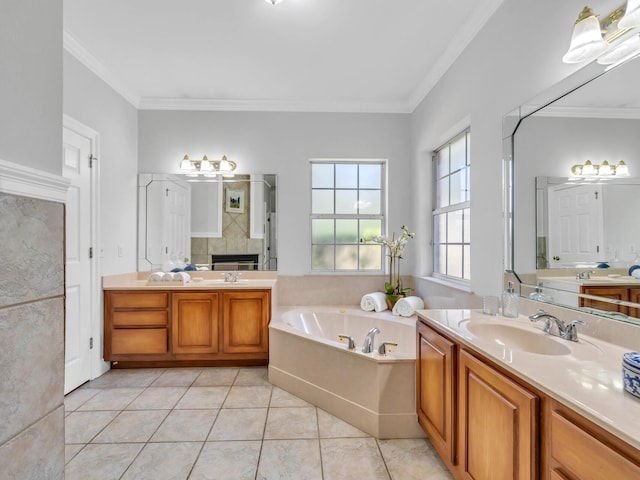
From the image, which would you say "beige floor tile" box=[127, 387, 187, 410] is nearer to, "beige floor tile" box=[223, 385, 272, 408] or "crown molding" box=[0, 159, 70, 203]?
"beige floor tile" box=[223, 385, 272, 408]

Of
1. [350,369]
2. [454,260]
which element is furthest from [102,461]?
[454,260]

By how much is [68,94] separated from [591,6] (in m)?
3.18

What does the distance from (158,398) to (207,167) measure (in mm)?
2131

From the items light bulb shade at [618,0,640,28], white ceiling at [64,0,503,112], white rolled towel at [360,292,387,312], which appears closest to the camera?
light bulb shade at [618,0,640,28]

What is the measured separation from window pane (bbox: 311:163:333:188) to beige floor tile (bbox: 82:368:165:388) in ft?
7.70

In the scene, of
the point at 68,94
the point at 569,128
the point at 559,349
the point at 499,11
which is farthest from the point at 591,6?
the point at 68,94

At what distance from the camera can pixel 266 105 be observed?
3.43 m

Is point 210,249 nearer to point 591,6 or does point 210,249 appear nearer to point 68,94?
point 68,94

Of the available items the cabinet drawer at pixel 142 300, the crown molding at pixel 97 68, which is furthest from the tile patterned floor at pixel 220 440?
the crown molding at pixel 97 68

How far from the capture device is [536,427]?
3.20 feet

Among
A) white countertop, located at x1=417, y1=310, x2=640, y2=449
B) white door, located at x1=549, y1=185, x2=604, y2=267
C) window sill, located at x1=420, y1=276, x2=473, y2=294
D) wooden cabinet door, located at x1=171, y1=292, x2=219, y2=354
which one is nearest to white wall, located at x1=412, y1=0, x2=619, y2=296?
window sill, located at x1=420, y1=276, x2=473, y2=294

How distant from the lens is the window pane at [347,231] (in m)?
3.62

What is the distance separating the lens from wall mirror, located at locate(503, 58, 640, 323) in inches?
49.2

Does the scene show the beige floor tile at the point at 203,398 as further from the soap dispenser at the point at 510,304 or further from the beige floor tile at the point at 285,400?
the soap dispenser at the point at 510,304
